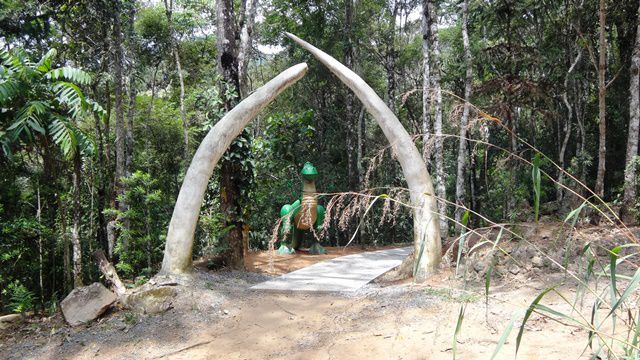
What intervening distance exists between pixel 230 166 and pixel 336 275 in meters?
2.44

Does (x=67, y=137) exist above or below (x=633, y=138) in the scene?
below

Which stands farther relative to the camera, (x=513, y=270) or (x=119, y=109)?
(x=119, y=109)

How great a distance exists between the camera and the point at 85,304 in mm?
4832

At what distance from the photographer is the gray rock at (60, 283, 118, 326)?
15.6ft

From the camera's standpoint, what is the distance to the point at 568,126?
1114cm

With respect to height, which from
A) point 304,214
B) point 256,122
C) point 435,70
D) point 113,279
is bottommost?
point 113,279

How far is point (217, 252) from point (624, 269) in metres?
5.41

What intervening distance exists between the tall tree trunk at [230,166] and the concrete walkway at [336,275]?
3.10ft

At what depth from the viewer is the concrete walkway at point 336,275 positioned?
605 cm

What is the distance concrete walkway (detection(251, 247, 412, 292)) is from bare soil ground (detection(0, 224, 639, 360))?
29 cm

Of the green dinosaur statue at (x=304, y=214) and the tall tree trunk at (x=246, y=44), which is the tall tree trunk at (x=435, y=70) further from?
the tall tree trunk at (x=246, y=44)

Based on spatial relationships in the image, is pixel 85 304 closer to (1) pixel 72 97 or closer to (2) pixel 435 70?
(1) pixel 72 97

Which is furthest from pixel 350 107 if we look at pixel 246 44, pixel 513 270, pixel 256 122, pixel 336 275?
pixel 513 270

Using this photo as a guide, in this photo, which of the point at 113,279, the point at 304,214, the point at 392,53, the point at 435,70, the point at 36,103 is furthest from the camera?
the point at 392,53
